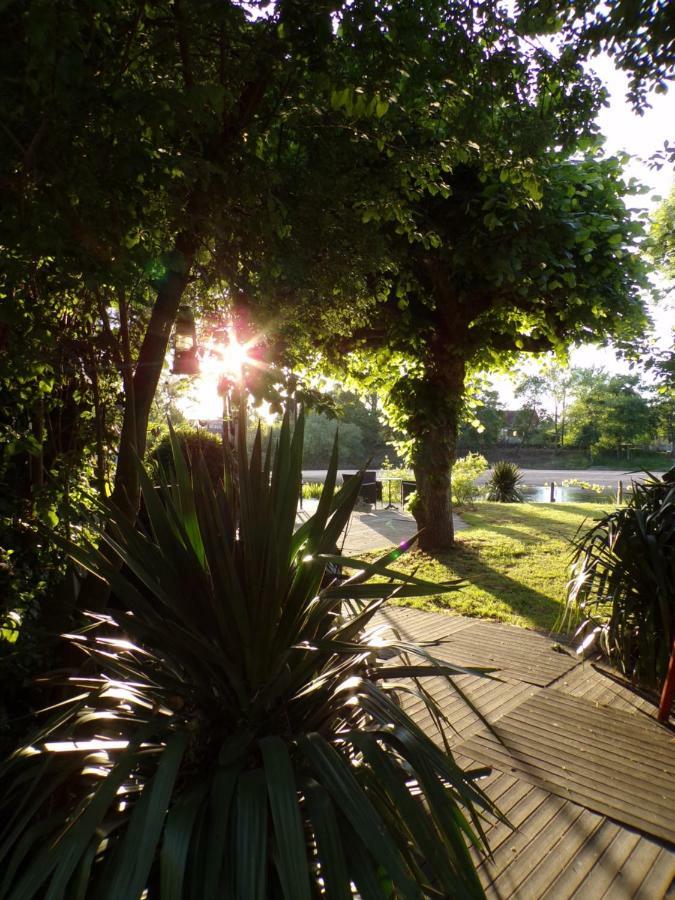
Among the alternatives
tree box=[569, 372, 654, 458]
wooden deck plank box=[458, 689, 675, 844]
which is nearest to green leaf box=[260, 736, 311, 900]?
wooden deck plank box=[458, 689, 675, 844]

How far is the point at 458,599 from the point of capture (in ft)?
18.1

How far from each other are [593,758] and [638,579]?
3.54 ft

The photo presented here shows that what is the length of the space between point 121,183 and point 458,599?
4.87 metres

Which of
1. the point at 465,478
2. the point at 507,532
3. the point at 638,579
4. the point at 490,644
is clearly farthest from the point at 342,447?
the point at 638,579

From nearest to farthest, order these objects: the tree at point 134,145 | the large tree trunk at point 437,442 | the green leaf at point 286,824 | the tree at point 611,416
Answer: the green leaf at point 286,824 → the tree at point 134,145 → the large tree trunk at point 437,442 → the tree at point 611,416

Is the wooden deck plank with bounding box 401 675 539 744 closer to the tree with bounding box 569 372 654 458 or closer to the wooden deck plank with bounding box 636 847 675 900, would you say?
the wooden deck plank with bounding box 636 847 675 900

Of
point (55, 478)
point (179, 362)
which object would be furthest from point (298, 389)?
point (55, 478)

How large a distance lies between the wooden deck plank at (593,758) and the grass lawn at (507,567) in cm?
79

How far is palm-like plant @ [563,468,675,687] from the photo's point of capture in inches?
117

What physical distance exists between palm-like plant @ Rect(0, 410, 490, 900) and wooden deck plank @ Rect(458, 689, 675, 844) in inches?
34.6

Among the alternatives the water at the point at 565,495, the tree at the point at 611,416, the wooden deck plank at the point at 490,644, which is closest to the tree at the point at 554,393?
the tree at the point at 611,416

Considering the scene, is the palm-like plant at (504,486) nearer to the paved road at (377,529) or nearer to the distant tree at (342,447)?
the paved road at (377,529)

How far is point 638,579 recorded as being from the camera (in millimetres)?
3143

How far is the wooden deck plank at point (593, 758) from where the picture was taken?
7.15 ft
